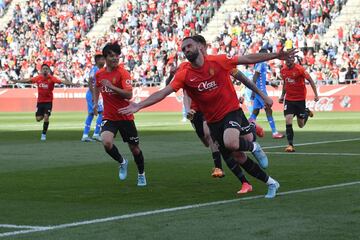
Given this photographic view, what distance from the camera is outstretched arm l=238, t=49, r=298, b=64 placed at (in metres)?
11.1

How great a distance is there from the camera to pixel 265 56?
446 inches

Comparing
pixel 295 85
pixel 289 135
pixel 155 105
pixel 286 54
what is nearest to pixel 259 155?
pixel 286 54

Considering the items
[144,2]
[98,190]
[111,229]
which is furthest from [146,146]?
[144,2]

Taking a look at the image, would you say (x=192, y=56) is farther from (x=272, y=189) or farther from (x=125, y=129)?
(x=125, y=129)

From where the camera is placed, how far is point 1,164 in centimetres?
1841

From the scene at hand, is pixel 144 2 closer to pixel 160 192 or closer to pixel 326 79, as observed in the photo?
pixel 326 79

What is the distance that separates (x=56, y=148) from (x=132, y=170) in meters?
6.47

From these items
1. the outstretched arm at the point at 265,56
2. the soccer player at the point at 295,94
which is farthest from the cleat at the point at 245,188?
the soccer player at the point at 295,94

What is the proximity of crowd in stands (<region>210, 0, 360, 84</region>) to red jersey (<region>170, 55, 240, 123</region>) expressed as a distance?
32.3 meters

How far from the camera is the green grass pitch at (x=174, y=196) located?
370 inches

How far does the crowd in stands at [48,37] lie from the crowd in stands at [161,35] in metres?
0.06

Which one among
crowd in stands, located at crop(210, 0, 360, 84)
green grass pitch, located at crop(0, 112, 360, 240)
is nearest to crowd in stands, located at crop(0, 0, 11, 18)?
crowd in stands, located at crop(210, 0, 360, 84)

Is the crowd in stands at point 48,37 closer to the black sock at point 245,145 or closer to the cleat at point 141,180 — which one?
the cleat at point 141,180

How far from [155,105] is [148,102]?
40.4 meters
